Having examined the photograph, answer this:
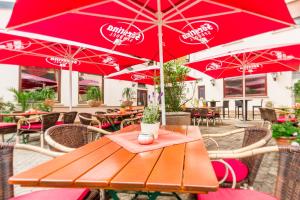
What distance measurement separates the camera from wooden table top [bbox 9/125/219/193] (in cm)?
83

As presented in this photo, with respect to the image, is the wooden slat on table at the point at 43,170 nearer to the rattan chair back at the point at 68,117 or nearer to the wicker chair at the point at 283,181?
the wicker chair at the point at 283,181

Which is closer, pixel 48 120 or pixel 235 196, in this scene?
pixel 235 196

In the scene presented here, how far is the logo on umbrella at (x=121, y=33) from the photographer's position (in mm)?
3197

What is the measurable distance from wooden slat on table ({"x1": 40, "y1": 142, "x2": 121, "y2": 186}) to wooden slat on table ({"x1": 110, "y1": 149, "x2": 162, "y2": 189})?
187mm

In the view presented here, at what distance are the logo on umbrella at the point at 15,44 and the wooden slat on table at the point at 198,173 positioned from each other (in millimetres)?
4153

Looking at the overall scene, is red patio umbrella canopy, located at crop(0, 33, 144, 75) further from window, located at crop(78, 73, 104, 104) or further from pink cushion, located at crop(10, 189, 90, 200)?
window, located at crop(78, 73, 104, 104)

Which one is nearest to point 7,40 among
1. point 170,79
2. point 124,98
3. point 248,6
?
point 170,79

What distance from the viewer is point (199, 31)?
3.39 m

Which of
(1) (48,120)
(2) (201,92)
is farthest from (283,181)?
(2) (201,92)

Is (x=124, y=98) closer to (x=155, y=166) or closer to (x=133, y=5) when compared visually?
(x=133, y=5)

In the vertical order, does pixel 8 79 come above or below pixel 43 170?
above

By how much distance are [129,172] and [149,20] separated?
274cm

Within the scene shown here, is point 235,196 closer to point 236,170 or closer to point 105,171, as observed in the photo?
point 236,170

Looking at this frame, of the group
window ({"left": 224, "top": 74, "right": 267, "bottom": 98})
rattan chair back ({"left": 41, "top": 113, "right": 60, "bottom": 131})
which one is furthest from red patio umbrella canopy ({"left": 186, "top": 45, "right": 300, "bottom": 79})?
window ({"left": 224, "top": 74, "right": 267, "bottom": 98})
